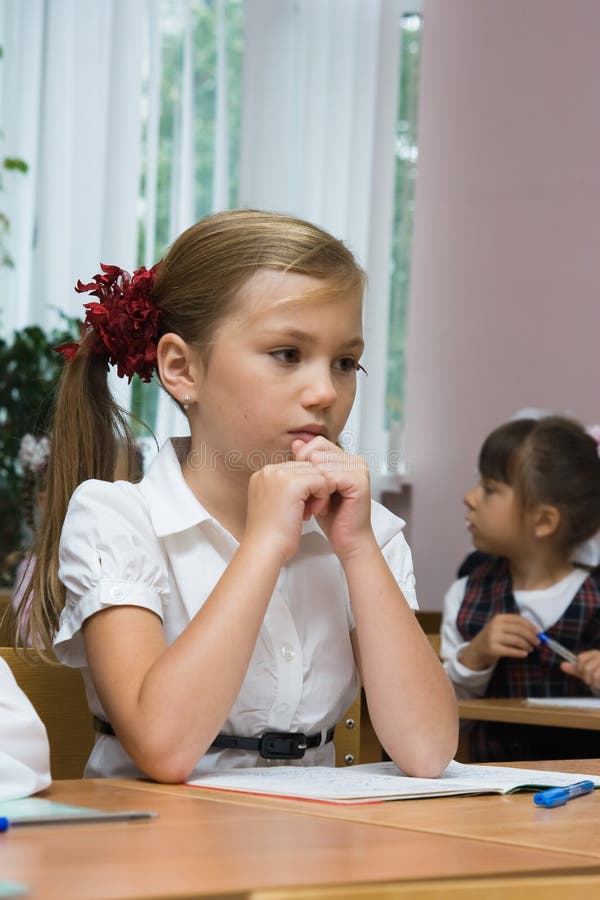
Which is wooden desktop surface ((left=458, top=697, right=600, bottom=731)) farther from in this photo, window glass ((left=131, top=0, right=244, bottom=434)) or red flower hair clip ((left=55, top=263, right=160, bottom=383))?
window glass ((left=131, top=0, right=244, bottom=434))

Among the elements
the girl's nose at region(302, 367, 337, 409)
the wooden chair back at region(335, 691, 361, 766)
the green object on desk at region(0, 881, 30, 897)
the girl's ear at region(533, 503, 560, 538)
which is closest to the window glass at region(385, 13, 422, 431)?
the girl's ear at region(533, 503, 560, 538)

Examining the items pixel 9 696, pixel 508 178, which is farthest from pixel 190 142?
pixel 9 696

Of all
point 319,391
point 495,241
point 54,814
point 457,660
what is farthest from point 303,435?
point 495,241

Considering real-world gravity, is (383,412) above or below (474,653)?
above

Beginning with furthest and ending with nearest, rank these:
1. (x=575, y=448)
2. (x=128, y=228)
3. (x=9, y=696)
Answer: (x=128, y=228) < (x=575, y=448) < (x=9, y=696)

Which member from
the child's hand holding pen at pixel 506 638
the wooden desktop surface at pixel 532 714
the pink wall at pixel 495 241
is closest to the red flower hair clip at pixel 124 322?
the wooden desktop surface at pixel 532 714

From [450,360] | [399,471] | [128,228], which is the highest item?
[128,228]

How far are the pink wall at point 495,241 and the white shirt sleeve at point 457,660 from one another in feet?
3.58

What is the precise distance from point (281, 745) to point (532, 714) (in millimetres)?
849

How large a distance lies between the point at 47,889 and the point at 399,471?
13.6 feet

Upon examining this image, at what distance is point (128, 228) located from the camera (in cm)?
438

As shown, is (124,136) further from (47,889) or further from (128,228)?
(47,889)

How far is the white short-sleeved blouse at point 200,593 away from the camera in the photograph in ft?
4.49

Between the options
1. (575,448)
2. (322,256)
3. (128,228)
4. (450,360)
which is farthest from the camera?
(450,360)
